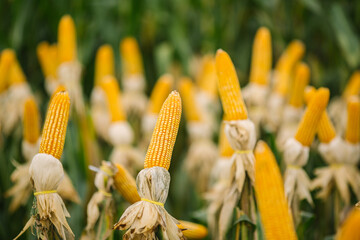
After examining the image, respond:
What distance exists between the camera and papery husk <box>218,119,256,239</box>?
82cm

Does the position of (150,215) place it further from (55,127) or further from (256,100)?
(256,100)

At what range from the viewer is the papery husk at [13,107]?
1541mm

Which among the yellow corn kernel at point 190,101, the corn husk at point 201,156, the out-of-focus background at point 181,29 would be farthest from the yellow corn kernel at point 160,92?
the out-of-focus background at point 181,29

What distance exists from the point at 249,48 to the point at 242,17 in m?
0.17

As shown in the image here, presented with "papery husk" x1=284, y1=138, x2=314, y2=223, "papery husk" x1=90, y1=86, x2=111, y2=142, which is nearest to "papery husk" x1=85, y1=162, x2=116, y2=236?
"papery husk" x1=284, y1=138, x2=314, y2=223

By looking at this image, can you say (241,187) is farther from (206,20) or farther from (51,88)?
(206,20)

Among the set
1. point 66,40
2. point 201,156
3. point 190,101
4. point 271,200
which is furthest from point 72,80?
point 271,200

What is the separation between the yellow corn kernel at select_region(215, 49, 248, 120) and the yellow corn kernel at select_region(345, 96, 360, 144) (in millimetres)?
309

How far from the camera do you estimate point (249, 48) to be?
2.15 m

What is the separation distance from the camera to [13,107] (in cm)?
156

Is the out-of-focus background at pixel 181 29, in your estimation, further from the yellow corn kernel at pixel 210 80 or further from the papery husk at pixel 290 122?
the papery husk at pixel 290 122

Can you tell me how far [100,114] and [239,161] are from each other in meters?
0.92

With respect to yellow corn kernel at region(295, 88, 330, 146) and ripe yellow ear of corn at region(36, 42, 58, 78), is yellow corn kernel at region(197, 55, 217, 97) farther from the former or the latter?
yellow corn kernel at region(295, 88, 330, 146)

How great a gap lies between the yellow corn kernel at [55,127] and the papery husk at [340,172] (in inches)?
26.1
